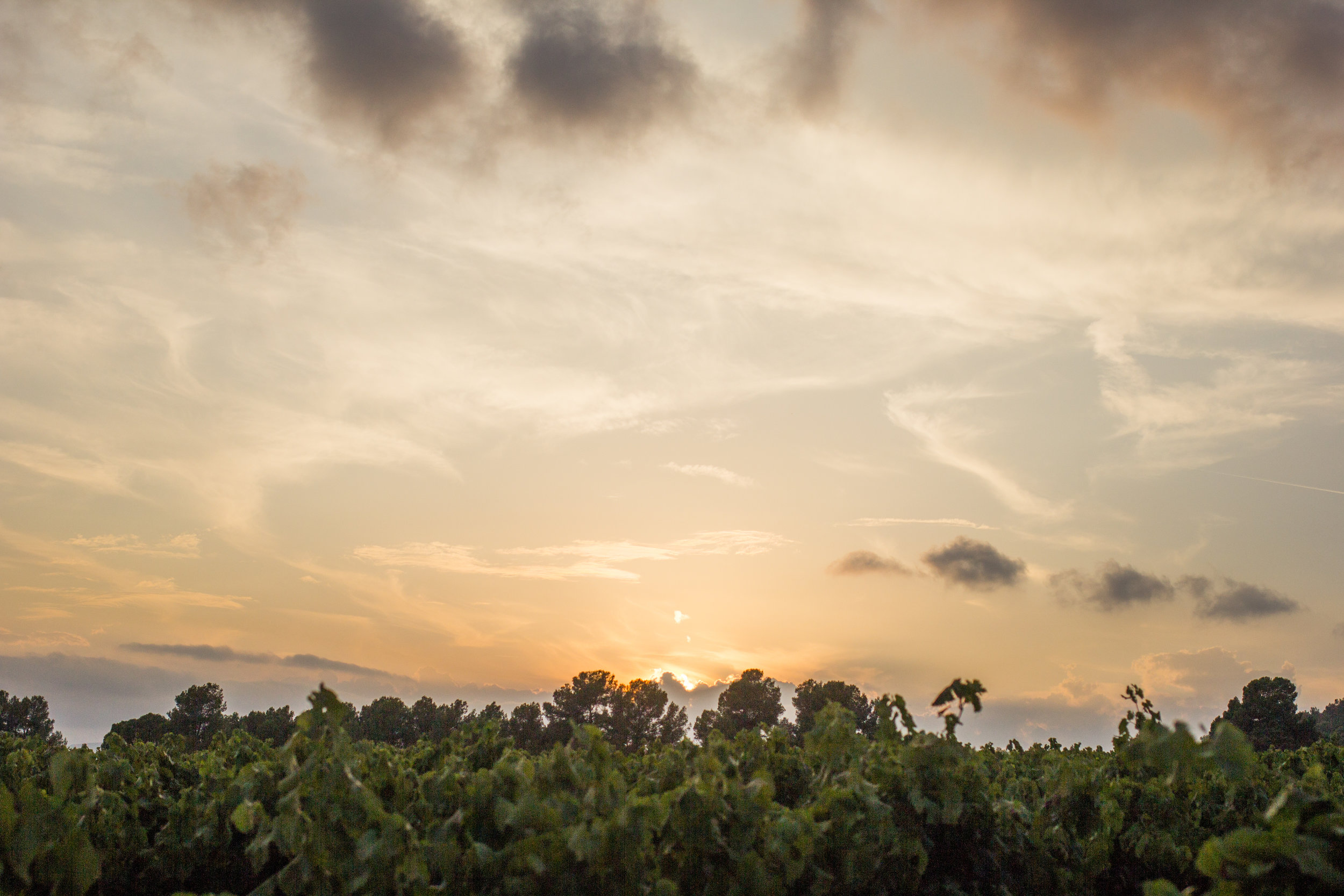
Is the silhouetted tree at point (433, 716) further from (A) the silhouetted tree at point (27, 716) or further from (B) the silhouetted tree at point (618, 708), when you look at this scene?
(A) the silhouetted tree at point (27, 716)

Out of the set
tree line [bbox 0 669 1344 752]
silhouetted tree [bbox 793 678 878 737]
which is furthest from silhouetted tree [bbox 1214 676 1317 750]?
silhouetted tree [bbox 793 678 878 737]

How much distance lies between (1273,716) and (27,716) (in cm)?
10330

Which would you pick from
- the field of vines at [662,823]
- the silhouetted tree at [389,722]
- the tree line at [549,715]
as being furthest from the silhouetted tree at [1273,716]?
the silhouetted tree at [389,722]

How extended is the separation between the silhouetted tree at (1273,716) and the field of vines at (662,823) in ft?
197

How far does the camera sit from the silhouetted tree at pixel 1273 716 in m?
58.3

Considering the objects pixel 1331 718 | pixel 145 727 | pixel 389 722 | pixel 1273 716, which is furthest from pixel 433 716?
pixel 1331 718

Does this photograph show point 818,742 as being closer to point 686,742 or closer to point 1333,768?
point 686,742

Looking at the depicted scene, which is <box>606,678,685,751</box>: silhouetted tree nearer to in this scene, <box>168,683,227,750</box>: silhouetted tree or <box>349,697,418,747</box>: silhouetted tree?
<box>349,697,418,747</box>: silhouetted tree

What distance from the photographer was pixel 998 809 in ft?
26.2

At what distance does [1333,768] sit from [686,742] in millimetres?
17123

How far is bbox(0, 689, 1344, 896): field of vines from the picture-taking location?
A: 5.30m

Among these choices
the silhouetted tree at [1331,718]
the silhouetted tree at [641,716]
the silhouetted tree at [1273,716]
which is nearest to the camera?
the silhouetted tree at [1273,716]

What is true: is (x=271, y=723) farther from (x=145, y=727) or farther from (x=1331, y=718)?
(x=1331, y=718)

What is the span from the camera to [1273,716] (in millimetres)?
59656
